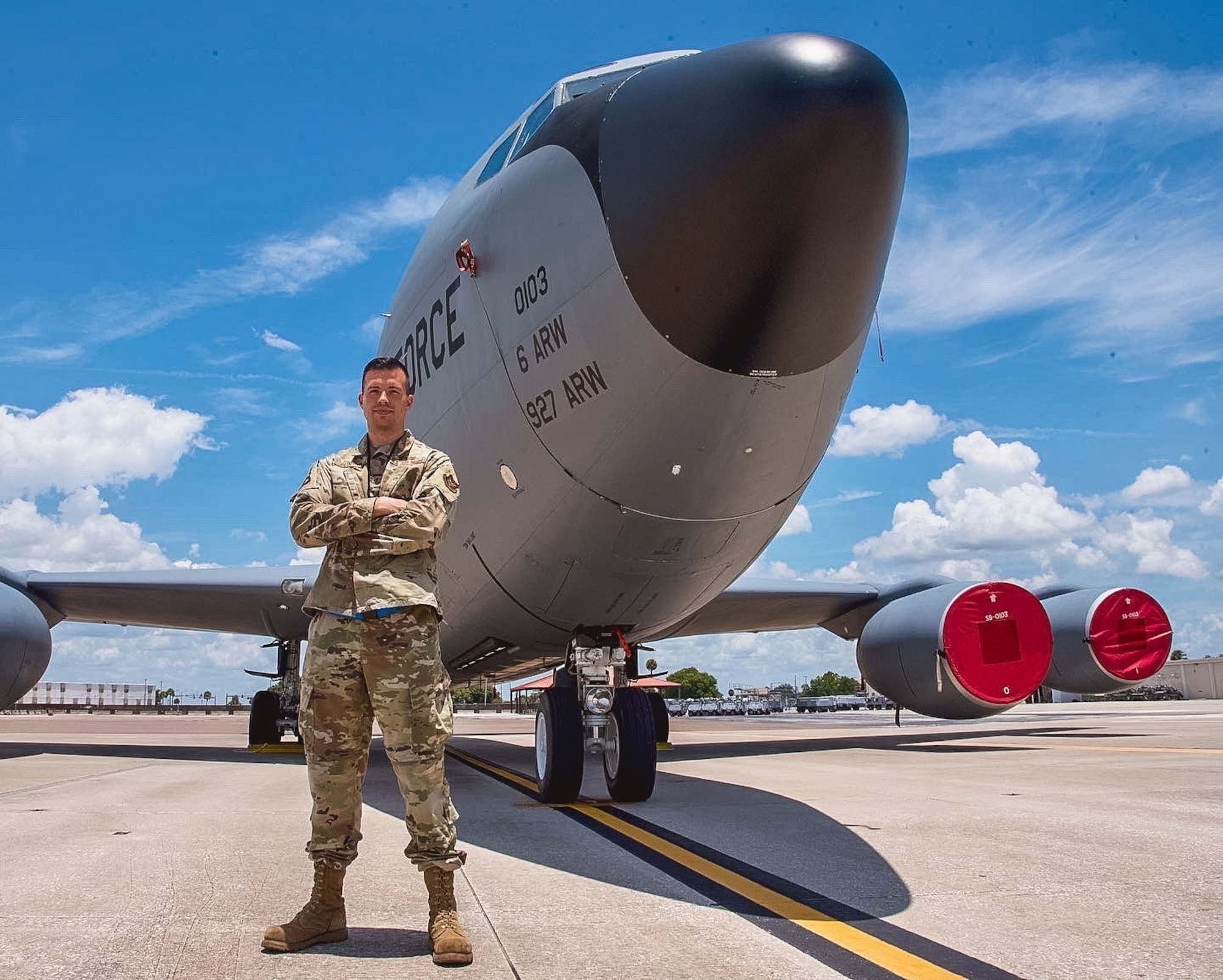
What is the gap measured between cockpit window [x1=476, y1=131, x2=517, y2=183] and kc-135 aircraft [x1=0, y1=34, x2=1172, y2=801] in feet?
0.11

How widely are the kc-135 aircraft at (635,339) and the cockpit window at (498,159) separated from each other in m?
0.03

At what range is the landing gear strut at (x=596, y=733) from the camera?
6.21 meters

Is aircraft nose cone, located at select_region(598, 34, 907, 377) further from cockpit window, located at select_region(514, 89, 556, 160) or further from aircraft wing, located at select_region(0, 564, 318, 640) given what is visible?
aircraft wing, located at select_region(0, 564, 318, 640)

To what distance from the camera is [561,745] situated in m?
6.24

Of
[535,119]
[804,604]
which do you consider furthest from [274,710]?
[535,119]

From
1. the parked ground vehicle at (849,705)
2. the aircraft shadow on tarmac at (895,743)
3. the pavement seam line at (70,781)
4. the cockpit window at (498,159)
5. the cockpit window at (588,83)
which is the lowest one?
the parked ground vehicle at (849,705)

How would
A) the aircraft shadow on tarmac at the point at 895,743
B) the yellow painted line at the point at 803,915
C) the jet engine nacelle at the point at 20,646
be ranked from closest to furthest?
the yellow painted line at the point at 803,915 → the jet engine nacelle at the point at 20,646 → the aircraft shadow on tarmac at the point at 895,743

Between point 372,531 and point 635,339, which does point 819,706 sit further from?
point 372,531

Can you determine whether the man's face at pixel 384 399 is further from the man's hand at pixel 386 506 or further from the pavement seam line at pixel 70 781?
the pavement seam line at pixel 70 781

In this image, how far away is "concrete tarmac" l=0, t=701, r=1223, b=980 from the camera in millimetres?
2777

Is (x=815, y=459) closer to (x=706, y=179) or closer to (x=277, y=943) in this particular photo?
(x=706, y=179)

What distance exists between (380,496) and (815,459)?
3086mm

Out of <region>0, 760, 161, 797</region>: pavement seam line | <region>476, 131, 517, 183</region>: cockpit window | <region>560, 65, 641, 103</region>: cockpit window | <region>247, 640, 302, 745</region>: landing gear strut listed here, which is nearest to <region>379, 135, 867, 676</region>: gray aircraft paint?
<region>476, 131, 517, 183</region>: cockpit window

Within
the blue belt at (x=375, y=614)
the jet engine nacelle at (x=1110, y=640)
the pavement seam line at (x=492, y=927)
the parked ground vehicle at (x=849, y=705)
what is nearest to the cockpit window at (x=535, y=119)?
the blue belt at (x=375, y=614)
